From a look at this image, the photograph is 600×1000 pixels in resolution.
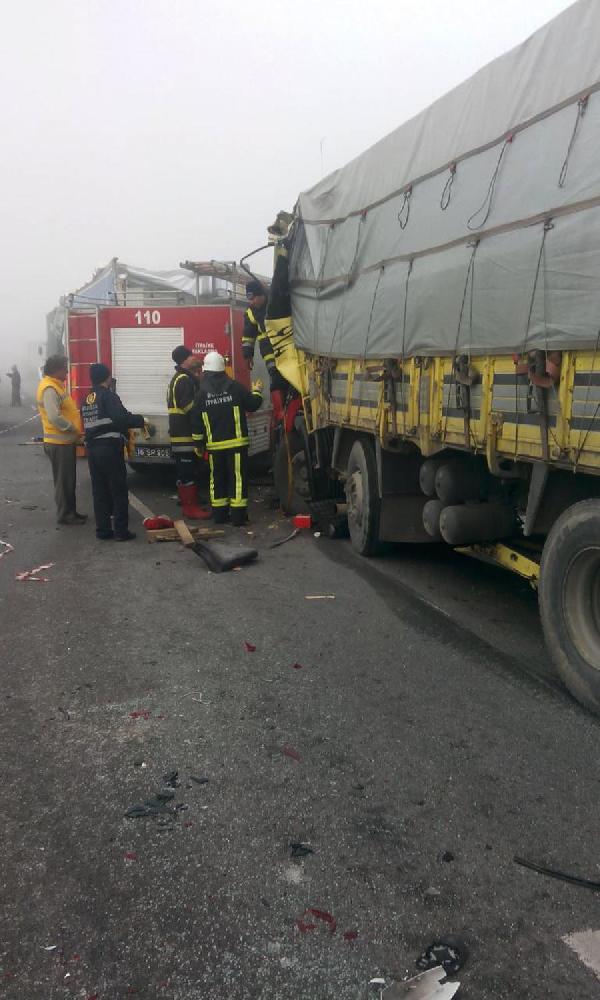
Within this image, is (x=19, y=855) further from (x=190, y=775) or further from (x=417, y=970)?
(x=417, y=970)

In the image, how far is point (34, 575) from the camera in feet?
23.6

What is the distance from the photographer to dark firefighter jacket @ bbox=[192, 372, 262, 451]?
9.19m

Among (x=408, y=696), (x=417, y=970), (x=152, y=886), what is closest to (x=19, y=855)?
(x=152, y=886)

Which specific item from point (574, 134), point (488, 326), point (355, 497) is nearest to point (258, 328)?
point (355, 497)

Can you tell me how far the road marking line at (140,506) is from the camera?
1024 cm

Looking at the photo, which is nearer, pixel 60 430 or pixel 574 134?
pixel 574 134

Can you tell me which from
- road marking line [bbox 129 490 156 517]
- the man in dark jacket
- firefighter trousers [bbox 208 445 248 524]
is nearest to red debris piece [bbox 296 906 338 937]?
the man in dark jacket

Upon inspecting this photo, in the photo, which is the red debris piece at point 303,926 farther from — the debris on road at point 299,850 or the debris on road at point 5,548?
the debris on road at point 5,548

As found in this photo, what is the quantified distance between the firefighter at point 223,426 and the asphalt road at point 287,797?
3149 mm

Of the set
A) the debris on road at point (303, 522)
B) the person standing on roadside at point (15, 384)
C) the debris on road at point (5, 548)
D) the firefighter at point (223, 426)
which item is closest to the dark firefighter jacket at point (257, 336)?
the firefighter at point (223, 426)

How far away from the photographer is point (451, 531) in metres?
5.61

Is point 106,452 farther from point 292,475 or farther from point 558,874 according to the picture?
point 558,874

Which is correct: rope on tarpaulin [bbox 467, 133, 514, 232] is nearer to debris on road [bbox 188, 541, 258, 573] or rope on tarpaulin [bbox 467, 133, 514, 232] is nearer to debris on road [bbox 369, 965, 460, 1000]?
debris on road [bbox 188, 541, 258, 573]

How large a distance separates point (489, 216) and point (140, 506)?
273 inches
